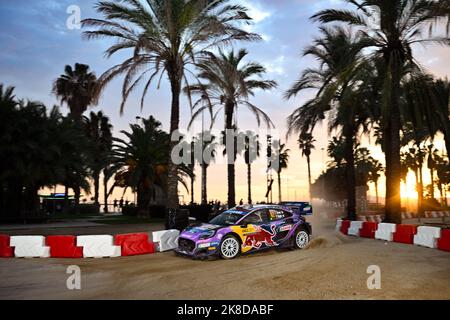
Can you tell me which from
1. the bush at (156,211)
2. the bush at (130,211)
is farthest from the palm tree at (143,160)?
the bush at (130,211)

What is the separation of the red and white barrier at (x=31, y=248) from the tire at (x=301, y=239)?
26.0ft

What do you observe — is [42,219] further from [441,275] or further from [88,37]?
[441,275]

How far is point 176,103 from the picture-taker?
→ 1888cm

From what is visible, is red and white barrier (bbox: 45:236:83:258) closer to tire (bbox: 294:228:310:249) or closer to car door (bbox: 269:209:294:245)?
car door (bbox: 269:209:294:245)

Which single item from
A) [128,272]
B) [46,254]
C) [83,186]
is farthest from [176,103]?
[83,186]

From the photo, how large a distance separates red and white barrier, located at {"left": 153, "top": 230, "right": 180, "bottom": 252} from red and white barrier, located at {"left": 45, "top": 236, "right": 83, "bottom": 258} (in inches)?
97.3

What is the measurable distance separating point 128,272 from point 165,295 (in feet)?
8.90

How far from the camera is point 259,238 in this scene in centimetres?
1204

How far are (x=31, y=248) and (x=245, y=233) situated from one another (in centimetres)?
681

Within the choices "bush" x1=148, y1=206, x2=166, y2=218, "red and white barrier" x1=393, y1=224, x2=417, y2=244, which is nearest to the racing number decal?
"red and white barrier" x1=393, y1=224, x2=417, y2=244

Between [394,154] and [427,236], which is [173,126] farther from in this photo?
[427,236]

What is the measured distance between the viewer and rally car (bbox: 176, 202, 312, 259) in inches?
441

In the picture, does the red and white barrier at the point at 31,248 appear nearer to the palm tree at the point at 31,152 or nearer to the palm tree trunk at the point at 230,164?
the palm tree trunk at the point at 230,164

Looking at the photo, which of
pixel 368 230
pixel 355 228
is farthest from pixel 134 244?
pixel 355 228
